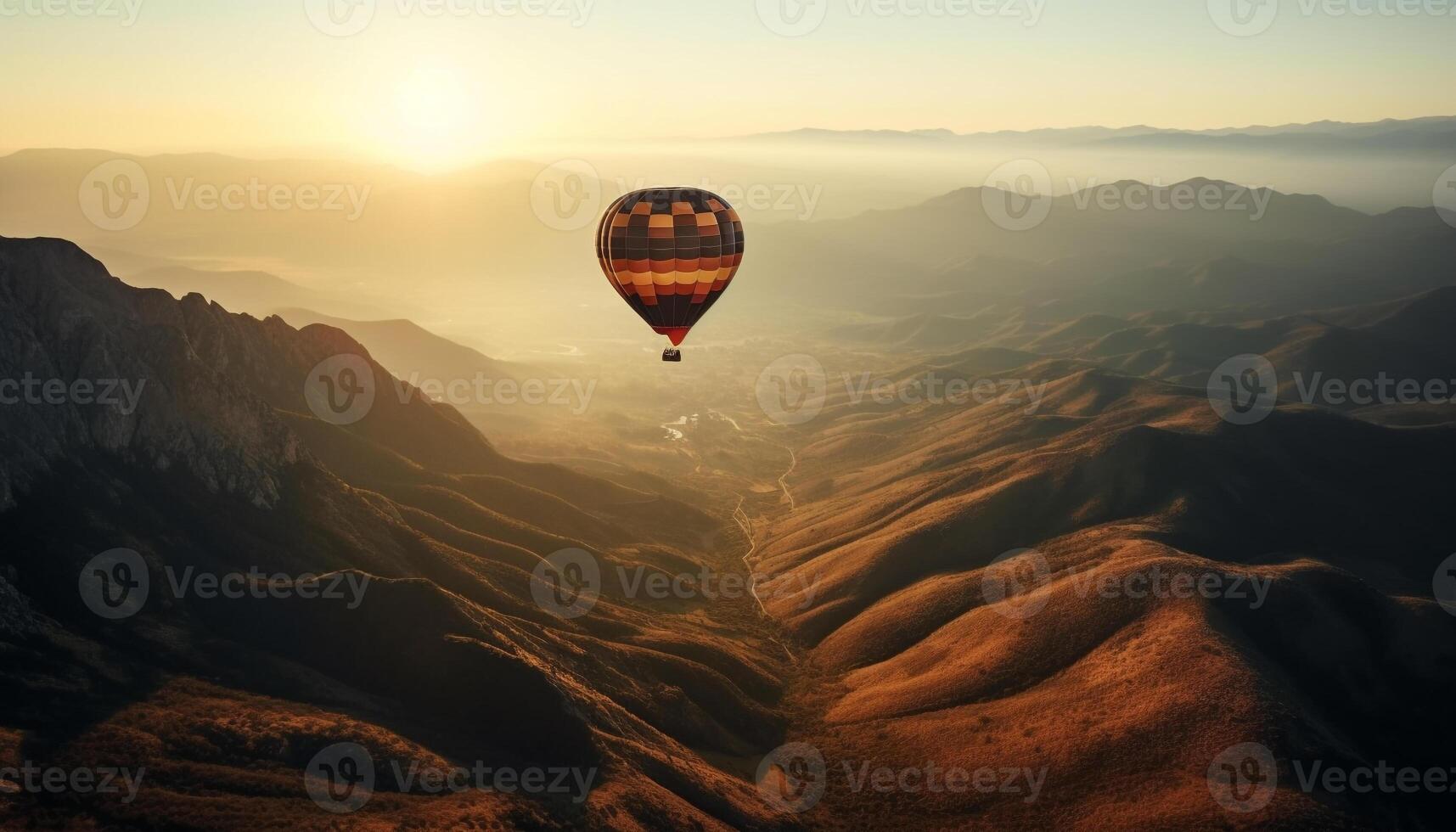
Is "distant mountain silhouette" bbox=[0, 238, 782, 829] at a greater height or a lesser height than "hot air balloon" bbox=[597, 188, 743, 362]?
lesser

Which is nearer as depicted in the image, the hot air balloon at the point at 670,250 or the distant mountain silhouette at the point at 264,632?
the distant mountain silhouette at the point at 264,632

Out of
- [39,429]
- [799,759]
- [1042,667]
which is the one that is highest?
[39,429]

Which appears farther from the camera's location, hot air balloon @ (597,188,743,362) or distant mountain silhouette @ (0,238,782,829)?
hot air balloon @ (597,188,743,362)

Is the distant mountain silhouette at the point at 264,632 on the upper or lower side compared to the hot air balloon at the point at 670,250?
lower

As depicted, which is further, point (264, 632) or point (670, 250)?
point (670, 250)

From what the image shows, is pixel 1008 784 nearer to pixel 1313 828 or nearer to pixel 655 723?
pixel 1313 828

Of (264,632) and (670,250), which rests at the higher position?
(670,250)

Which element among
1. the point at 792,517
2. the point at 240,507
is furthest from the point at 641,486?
the point at 240,507

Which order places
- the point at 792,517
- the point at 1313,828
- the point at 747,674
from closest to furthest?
the point at 1313,828, the point at 747,674, the point at 792,517
